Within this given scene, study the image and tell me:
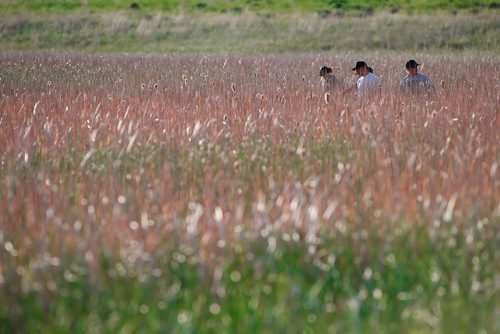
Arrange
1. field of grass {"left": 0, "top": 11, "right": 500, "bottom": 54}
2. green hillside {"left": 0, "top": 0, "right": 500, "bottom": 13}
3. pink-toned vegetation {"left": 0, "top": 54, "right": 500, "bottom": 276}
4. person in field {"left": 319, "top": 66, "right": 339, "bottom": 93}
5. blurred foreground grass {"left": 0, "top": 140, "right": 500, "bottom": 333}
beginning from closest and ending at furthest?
blurred foreground grass {"left": 0, "top": 140, "right": 500, "bottom": 333}
pink-toned vegetation {"left": 0, "top": 54, "right": 500, "bottom": 276}
person in field {"left": 319, "top": 66, "right": 339, "bottom": 93}
field of grass {"left": 0, "top": 11, "right": 500, "bottom": 54}
green hillside {"left": 0, "top": 0, "right": 500, "bottom": 13}

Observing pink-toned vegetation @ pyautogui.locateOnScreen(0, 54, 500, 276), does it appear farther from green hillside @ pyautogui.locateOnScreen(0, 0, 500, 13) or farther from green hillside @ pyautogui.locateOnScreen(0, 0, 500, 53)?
green hillside @ pyautogui.locateOnScreen(0, 0, 500, 13)

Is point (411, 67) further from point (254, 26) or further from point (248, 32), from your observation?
point (254, 26)

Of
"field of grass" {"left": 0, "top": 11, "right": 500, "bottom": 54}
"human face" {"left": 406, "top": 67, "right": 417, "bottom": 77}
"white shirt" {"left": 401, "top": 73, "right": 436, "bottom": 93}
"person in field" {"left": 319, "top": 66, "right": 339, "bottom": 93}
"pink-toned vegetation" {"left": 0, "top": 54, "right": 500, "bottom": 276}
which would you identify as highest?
"pink-toned vegetation" {"left": 0, "top": 54, "right": 500, "bottom": 276}

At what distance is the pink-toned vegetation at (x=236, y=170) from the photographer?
4109 millimetres

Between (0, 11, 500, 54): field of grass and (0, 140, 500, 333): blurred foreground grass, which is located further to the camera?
(0, 11, 500, 54): field of grass

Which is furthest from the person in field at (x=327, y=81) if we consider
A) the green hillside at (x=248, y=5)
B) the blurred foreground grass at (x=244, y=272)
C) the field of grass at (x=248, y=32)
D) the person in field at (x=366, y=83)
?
the green hillside at (x=248, y=5)

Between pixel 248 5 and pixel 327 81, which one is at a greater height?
pixel 327 81

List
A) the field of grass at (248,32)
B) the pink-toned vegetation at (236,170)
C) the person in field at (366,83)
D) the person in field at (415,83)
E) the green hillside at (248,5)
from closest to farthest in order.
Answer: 1. the pink-toned vegetation at (236,170)
2. the person in field at (366,83)
3. the person in field at (415,83)
4. the field of grass at (248,32)
5. the green hillside at (248,5)

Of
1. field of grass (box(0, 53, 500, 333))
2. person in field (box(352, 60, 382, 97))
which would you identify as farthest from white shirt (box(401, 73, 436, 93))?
field of grass (box(0, 53, 500, 333))

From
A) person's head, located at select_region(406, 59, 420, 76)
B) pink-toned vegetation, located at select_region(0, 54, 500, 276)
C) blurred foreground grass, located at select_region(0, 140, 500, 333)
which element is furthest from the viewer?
person's head, located at select_region(406, 59, 420, 76)

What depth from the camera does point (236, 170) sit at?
565cm

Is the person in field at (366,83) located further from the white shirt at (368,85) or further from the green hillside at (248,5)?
the green hillside at (248,5)

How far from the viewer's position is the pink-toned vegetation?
162 inches

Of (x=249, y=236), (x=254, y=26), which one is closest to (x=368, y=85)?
(x=249, y=236)
